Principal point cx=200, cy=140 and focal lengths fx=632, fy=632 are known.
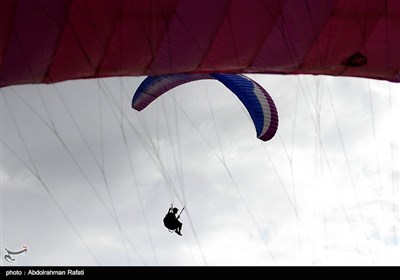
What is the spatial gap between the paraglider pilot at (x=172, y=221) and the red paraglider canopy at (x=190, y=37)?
4.46 metres

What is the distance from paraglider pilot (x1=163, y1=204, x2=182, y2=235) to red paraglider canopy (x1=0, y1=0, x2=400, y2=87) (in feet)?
14.6

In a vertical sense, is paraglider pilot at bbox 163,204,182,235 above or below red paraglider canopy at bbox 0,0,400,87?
below

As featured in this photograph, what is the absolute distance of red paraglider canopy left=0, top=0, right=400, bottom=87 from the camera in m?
15.1

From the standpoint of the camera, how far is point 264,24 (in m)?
16.2

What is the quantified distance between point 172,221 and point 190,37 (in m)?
5.64

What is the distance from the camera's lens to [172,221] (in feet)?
61.0

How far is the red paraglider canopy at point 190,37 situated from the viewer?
49.4ft

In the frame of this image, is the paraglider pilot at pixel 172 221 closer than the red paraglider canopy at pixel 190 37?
No

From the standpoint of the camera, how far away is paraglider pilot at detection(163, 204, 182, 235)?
1859cm

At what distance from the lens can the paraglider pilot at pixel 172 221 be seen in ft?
61.0

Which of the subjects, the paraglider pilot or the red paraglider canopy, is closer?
the red paraglider canopy

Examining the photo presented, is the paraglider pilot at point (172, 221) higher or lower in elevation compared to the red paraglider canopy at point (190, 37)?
lower
